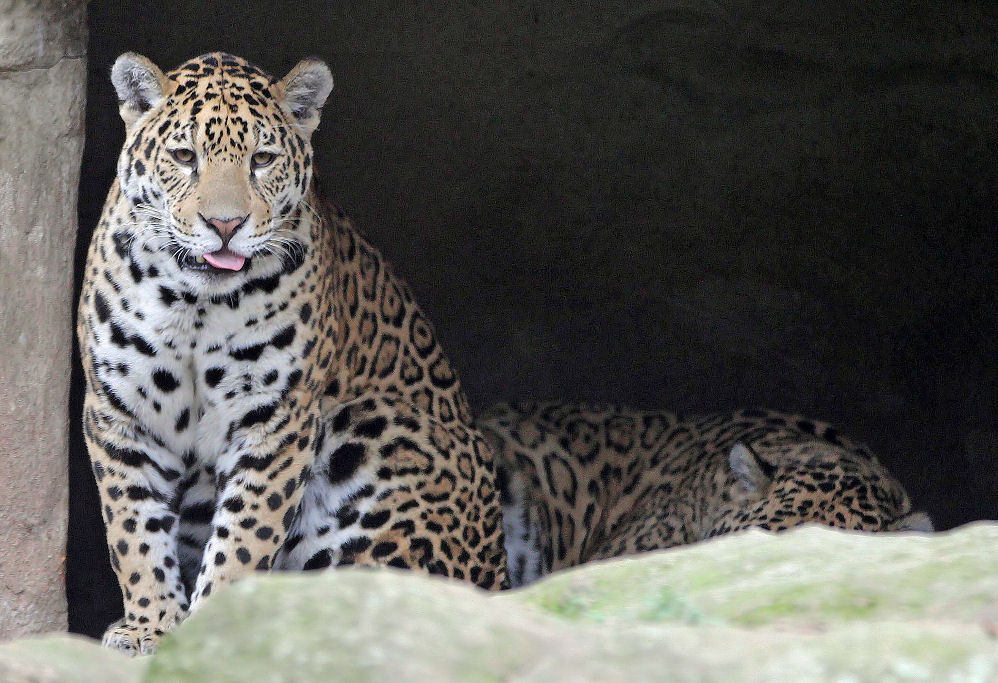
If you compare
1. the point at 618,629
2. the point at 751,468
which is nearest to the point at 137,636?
the point at 751,468

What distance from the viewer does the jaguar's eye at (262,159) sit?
6479 mm

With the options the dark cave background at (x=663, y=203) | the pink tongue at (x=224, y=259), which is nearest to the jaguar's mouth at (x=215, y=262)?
the pink tongue at (x=224, y=259)

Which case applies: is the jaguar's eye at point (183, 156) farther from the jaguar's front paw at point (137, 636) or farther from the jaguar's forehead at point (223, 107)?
the jaguar's front paw at point (137, 636)

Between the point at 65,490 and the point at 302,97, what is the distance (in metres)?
2.23

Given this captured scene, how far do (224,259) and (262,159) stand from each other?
54 centimetres

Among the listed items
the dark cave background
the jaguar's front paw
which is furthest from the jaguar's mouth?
the dark cave background

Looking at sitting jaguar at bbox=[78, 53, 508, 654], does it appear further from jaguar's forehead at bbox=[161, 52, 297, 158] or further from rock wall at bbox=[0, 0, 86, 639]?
rock wall at bbox=[0, 0, 86, 639]

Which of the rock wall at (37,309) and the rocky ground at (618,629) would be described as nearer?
the rocky ground at (618,629)

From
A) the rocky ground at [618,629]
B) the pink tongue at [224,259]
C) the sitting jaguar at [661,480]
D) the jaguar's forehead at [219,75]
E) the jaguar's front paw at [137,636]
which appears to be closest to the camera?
the rocky ground at [618,629]

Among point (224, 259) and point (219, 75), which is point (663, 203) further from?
point (224, 259)

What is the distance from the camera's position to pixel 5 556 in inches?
264

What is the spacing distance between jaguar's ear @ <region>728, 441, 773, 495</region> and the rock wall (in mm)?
3638

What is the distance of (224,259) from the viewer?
6.27 metres

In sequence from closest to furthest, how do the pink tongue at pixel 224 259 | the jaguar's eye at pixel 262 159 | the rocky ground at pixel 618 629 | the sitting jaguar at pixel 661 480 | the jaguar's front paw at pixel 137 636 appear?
the rocky ground at pixel 618 629 → the pink tongue at pixel 224 259 → the jaguar's front paw at pixel 137 636 → the jaguar's eye at pixel 262 159 → the sitting jaguar at pixel 661 480
